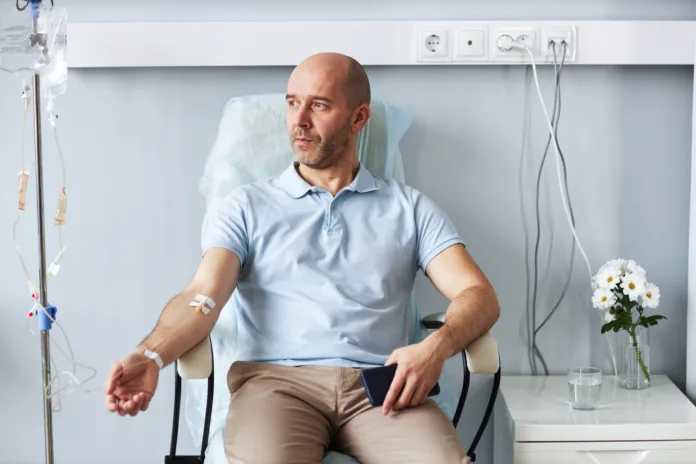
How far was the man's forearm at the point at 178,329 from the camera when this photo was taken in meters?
1.71

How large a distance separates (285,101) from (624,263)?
0.98 meters

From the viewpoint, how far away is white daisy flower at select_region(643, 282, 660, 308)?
227cm

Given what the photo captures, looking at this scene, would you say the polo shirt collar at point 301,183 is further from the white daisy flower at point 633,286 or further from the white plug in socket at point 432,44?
the white daisy flower at point 633,286

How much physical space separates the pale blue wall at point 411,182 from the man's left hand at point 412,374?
702 mm

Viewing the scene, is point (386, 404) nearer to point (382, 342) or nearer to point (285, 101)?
point (382, 342)

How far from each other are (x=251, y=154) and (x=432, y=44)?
572 millimetres

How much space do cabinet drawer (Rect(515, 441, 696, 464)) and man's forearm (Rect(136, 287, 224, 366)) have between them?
2.64ft

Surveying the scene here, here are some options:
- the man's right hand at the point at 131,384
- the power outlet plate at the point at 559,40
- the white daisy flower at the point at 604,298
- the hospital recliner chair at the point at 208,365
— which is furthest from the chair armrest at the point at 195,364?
the power outlet plate at the point at 559,40

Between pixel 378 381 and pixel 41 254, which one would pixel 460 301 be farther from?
pixel 41 254

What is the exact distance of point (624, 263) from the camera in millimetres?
2312

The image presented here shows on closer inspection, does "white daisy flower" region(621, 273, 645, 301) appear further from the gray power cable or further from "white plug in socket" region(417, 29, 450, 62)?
"white plug in socket" region(417, 29, 450, 62)

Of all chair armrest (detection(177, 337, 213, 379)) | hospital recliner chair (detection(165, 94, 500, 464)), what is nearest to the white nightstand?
hospital recliner chair (detection(165, 94, 500, 464))

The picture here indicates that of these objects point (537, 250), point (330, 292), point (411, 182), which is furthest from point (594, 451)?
point (411, 182)

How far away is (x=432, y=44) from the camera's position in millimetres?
2324
